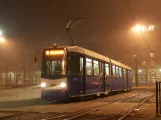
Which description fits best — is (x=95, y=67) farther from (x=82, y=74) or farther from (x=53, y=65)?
(x=53, y=65)

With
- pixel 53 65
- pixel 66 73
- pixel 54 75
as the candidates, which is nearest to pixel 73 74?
pixel 66 73

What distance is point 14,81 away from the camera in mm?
106375

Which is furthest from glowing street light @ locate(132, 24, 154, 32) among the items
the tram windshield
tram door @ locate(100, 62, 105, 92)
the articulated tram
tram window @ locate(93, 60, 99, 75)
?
the tram windshield

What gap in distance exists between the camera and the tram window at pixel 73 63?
19844mm

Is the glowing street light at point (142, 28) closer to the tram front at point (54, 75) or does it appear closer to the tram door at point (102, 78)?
the tram door at point (102, 78)

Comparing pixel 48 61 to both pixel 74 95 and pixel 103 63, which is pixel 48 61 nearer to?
pixel 74 95

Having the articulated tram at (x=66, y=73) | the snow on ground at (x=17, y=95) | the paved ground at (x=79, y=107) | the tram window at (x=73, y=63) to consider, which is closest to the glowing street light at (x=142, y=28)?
the articulated tram at (x=66, y=73)

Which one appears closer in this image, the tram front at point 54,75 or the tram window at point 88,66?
the tram front at point 54,75

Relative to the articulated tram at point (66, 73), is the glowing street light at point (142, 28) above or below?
above

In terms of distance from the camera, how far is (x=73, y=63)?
66.1 ft

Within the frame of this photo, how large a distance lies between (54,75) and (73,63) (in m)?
1.55

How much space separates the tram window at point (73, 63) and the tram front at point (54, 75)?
1.46ft

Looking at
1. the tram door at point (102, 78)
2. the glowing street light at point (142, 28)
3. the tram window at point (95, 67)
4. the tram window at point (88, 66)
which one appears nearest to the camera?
the tram window at point (88, 66)

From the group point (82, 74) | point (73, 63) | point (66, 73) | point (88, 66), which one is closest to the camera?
point (66, 73)
